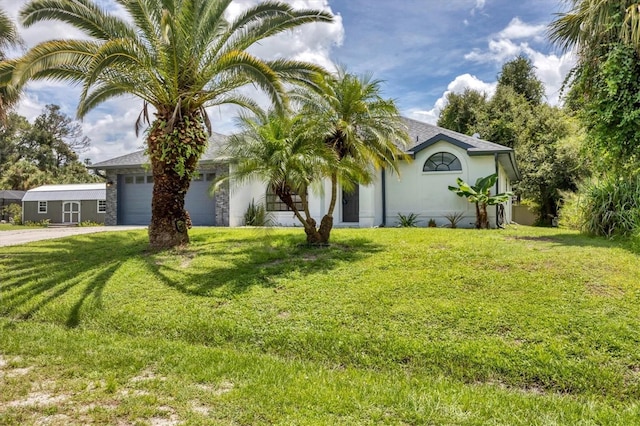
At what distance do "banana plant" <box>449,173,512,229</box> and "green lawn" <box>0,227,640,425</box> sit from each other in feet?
20.7

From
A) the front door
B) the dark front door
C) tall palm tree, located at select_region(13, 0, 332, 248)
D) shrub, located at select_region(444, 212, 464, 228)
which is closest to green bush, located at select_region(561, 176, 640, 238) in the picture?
shrub, located at select_region(444, 212, 464, 228)

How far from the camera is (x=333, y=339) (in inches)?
219

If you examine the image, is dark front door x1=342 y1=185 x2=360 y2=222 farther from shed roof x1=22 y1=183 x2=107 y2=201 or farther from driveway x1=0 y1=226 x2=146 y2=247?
shed roof x1=22 y1=183 x2=107 y2=201

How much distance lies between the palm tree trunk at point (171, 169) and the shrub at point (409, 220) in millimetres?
9949

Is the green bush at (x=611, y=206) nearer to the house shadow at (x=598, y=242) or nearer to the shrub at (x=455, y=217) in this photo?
the house shadow at (x=598, y=242)

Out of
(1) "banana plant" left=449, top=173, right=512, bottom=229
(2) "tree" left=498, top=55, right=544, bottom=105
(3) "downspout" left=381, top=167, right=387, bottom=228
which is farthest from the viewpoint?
(2) "tree" left=498, top=55, right=544, bottom=105

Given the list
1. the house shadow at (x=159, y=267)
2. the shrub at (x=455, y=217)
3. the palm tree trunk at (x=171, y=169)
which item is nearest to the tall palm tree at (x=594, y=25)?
the house shadow at (x=159, y=267)

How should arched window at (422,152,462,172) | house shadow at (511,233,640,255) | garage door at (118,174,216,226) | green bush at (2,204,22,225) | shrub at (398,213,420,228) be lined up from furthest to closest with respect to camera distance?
green bush at (2,204,22,225), garage door at (118,174,216,226), shrub at (398,213,420,228), arched window at (422,152,462,172), house shadow at (511,233,640,255)

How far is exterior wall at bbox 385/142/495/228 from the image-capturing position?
16.9 m

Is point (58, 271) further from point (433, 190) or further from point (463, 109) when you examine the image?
point (463, 109)

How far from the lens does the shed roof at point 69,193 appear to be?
28.1 m

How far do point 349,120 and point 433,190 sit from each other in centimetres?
824

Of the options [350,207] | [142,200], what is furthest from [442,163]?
[142,200]

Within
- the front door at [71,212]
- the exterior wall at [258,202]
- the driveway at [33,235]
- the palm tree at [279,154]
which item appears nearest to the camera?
the palm tree at [279,154]
